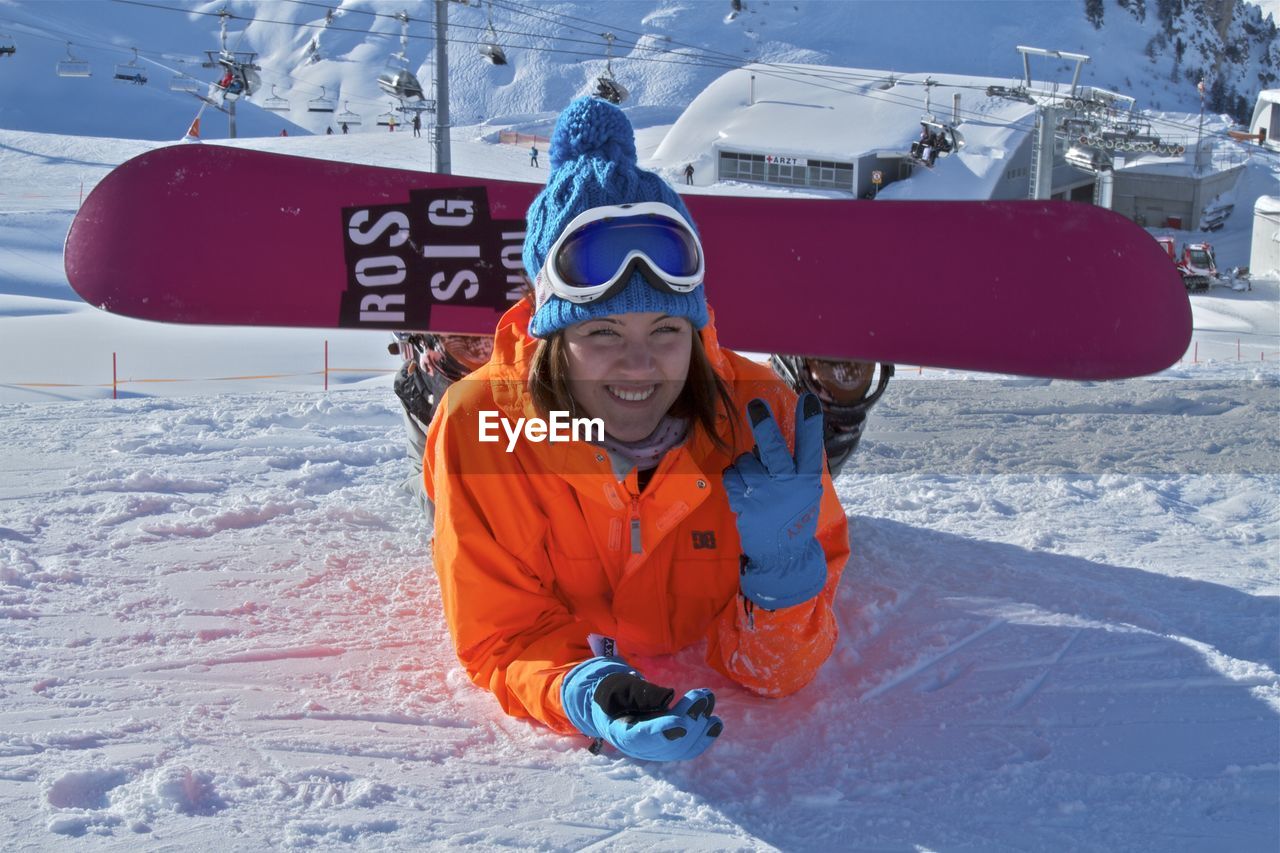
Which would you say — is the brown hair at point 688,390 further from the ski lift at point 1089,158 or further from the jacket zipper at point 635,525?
the ski lift at point 1089,158

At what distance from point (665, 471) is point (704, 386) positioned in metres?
0.18

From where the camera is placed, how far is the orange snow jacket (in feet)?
6.77

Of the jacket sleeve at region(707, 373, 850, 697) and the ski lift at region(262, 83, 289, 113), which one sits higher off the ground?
the ski lift at region(262, 83, 289, 113)

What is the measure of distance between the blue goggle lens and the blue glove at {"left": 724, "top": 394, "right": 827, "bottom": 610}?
287 millimetres

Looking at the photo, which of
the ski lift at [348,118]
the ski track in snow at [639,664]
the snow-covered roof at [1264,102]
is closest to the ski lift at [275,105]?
the ski lift at [348,118]

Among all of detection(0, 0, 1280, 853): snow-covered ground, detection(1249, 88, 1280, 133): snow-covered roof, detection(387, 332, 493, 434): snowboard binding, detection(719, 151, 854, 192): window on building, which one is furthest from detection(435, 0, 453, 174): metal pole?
detection(1249, 88, 1280, 133): snow-covered roof

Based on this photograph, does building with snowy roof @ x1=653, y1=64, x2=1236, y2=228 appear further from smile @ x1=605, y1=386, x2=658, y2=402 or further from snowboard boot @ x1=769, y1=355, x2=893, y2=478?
smile @ x1=605, y1=386, x2=658, y2=402

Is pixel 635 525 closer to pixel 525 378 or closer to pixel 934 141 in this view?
pixel 525 378

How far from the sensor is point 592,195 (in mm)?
2131

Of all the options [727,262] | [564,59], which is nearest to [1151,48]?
[564,59]

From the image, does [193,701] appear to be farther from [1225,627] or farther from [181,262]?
[1225,627]

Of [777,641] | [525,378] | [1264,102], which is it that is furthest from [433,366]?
[1264,102]

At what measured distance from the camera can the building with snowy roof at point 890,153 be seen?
34.8 meters

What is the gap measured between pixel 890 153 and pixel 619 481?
34.1 metres
